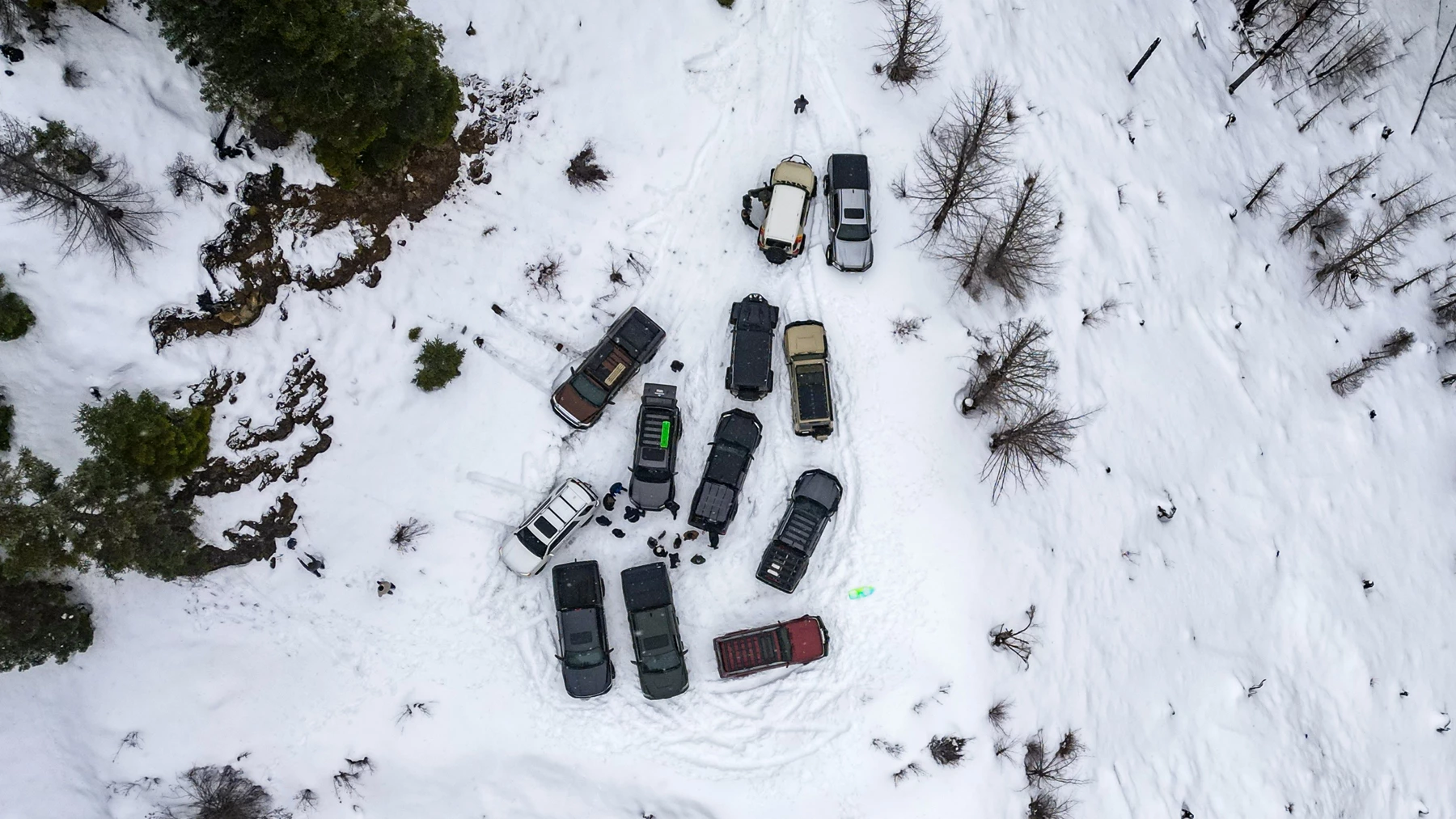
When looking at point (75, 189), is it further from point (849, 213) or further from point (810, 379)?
point (849, 213)

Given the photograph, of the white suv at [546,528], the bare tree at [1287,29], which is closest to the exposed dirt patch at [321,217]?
the white suv at [546,528]

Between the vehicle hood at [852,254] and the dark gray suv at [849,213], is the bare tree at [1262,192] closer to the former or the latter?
the dark gray suv at [849,213]

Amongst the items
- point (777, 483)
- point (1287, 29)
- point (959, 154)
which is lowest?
point (777, 483)

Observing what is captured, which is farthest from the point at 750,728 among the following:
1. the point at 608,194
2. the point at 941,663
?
the point at 608,194

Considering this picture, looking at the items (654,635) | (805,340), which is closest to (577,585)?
(654,635)

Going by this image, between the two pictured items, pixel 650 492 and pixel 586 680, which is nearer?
pixel 586 680

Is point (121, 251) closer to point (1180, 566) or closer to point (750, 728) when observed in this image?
point (750, 728)
